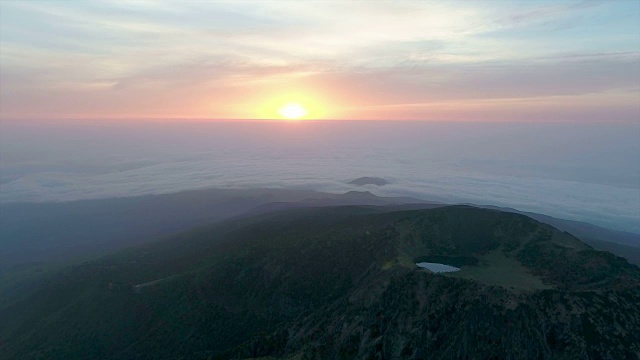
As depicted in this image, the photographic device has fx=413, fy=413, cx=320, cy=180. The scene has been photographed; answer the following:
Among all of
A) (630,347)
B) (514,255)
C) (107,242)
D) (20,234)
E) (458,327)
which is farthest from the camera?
(20,234)

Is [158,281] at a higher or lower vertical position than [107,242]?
higher

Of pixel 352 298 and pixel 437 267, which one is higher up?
pixel 437 267

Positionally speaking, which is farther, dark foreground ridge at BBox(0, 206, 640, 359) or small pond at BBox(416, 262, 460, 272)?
small pond at BBox(416, 262, 460, 272)

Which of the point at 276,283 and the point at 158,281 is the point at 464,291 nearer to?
the point at 276,283

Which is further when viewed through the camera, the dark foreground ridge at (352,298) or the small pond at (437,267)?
the small pond at (437,267)

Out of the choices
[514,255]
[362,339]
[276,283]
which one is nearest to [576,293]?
[514,255]

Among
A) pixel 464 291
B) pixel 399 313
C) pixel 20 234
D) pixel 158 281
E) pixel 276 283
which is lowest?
pixel 20 234

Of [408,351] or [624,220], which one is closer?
[408,351]

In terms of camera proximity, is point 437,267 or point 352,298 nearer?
point 352,298
